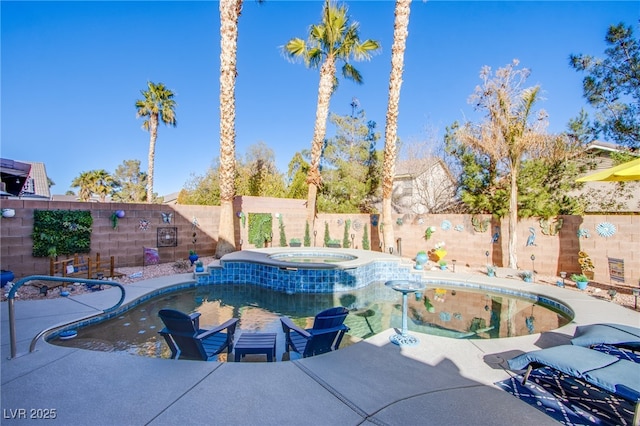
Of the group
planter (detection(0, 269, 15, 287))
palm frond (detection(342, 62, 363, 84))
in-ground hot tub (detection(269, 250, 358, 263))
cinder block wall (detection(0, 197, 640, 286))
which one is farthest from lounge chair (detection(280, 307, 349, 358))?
palm frond (detection(342, 62, 363, 84))

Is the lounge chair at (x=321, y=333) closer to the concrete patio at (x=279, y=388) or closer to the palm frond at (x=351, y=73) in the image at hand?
the concrete patio at (x=279, y=388)

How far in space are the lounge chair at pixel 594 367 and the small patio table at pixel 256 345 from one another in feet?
10.3

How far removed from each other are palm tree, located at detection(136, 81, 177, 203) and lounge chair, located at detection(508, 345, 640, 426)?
24870 millimetres

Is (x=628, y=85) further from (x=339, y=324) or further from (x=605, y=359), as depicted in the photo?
(x=339, y=324)

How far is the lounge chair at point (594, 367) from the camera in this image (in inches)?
104

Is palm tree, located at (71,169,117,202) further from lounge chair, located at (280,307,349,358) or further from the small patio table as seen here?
lounge chair, located at (280,307,349,358)

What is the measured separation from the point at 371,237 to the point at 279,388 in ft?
44.8

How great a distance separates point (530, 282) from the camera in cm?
896

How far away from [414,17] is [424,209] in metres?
11.4

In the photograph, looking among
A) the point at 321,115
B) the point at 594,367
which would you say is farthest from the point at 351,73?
the point at 594,367

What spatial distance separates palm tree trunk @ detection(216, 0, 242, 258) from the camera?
11.2 metres

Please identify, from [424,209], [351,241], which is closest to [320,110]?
[351,241]

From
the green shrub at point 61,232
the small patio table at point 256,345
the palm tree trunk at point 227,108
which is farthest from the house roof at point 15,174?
the small patio table at point 256,345

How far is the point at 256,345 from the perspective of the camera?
13.6 ft
